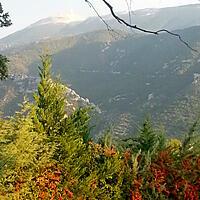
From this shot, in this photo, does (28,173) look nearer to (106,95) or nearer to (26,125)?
(26,125)

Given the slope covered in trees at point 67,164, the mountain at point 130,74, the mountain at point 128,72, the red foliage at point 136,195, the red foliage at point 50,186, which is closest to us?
the slope covered in trees at point 67,164

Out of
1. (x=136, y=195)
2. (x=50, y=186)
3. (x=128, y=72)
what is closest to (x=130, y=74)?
(x=128, y=72)

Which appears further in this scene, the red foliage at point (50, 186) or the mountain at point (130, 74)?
the mountain at point (130, 74)

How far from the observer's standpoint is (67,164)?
48.9ft

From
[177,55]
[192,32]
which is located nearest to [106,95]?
[177,55]

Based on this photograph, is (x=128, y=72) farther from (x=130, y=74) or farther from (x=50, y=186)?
(x=50, y=186)

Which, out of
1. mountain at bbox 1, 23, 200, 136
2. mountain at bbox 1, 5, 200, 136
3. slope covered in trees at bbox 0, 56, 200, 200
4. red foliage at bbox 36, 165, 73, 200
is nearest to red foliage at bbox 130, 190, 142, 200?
slope covered in trees at bbox 0, 56, 200, 200

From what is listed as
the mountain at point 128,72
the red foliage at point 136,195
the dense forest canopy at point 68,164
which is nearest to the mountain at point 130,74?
the mountain at point 128,72

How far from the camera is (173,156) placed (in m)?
Result: 17.5

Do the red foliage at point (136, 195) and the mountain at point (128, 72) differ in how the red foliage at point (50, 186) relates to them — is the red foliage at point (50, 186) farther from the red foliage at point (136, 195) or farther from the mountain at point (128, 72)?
the mountain at point (128, 72)

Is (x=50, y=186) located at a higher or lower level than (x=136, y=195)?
higher

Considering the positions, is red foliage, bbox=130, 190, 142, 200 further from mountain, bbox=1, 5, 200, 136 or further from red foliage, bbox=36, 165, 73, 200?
mountain, bbox=1, 5, 200, 136

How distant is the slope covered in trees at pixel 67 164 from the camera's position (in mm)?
13164

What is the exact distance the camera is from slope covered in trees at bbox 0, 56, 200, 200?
1316 cm
